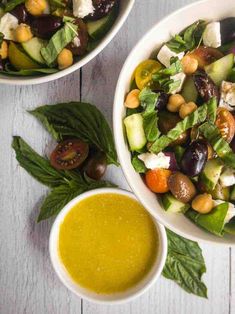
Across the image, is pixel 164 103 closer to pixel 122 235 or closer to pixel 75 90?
pixel 75 90

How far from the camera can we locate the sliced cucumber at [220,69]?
117cm

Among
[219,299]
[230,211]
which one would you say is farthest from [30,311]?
[230,211]

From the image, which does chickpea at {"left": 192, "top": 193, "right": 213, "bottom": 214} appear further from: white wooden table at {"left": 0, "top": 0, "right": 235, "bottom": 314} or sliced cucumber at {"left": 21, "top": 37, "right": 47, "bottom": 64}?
sliced cucumber at {"left": 21, "top": 37, "right": 47, "bottom": 64}

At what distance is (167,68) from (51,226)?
1.73 feet

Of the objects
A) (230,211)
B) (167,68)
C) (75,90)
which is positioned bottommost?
(230,211)

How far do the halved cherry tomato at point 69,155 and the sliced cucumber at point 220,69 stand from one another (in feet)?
1.19

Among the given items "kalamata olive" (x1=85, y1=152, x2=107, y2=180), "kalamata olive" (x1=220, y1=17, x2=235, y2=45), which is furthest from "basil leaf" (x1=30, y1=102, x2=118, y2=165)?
"kalamata olive" (x1=220, y1=17, x2=235, y2=45)

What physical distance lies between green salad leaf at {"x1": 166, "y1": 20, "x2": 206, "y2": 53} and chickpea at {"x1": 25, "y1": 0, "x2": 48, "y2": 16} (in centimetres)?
29

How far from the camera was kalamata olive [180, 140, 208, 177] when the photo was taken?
113 centimetres

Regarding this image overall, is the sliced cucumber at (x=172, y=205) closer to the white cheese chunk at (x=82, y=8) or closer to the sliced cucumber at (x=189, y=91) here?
the sliced cucumber at (x=189, y=91)

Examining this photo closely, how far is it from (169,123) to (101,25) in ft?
0.91

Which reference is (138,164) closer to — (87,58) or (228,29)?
(87,58)

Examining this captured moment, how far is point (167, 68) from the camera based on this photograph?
3.76 feet

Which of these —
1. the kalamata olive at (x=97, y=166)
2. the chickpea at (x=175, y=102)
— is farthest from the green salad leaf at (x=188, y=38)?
the kalamata olive at (x=97, y=166)
